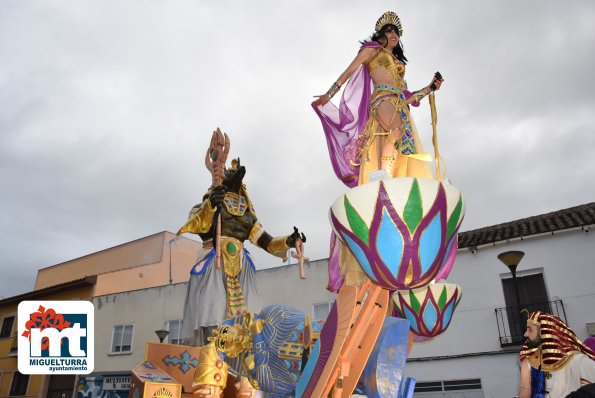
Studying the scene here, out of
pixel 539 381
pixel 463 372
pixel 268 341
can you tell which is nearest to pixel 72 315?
pixel 268 341

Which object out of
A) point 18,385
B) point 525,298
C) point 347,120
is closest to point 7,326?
point 18,385

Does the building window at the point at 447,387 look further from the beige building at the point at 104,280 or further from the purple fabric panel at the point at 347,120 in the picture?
the beige building at the point at 104,280

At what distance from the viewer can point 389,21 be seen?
11.9 feet

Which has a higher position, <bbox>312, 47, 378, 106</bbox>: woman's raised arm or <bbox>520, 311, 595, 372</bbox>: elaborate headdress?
<bbox>312, 47, 378, 106</bbox>: woman's raised arm

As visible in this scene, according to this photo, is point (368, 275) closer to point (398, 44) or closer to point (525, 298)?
point (398, 44)

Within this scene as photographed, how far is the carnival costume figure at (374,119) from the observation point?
3232 millimetres

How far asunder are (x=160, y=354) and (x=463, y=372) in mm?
9655

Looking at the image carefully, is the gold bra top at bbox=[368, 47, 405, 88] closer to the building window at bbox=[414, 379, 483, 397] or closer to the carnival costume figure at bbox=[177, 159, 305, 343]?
the carnival costume figure at bbox=[177, 159, 305, 343]

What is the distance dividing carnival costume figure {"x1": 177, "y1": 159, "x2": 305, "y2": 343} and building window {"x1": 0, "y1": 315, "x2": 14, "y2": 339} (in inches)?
843

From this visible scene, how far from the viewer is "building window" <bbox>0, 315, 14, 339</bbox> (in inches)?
883

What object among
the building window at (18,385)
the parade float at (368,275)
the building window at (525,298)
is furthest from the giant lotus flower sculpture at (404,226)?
the building window at (18,385)

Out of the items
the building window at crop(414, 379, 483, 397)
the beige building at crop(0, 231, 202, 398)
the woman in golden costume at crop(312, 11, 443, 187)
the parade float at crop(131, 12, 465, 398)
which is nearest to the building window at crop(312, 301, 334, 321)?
the building window at crop(414, 379, 483, 397)

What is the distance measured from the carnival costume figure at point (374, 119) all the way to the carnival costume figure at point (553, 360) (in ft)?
4.83

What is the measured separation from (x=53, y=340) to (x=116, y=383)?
40.9 ft
